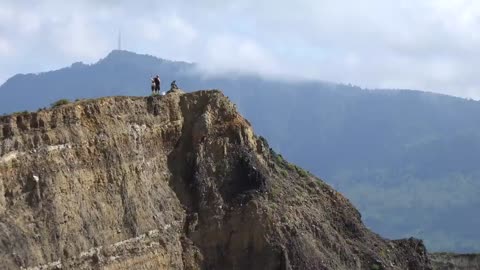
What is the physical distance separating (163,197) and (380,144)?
150 m

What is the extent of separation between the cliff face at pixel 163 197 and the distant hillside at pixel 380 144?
10653cm

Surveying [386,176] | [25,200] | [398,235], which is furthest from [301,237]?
[386,176]

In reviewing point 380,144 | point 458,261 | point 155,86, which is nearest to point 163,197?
point 155,86

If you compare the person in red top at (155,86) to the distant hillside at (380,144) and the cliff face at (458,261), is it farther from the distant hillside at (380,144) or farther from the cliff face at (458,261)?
the distant hillside at (380,144)

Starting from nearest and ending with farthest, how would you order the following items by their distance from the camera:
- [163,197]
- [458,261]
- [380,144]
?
1. [163,197]
2. [458,261]
3. [380,144]

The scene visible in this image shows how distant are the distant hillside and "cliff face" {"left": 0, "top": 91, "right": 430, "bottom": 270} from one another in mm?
106528

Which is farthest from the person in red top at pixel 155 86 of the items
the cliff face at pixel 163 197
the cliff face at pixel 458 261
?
the cliff face at pixel 458 261

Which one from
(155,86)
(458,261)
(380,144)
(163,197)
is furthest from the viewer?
(380,144)

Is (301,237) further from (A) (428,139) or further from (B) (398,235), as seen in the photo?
(A) (428,139)

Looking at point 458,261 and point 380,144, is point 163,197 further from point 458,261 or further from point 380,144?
point 380,144

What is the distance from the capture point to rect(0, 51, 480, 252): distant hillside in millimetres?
149375

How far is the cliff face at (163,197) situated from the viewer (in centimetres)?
2980

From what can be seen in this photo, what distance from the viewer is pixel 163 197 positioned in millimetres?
35500

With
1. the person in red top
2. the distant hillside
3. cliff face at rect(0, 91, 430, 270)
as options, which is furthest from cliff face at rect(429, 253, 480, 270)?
the distant hillside
